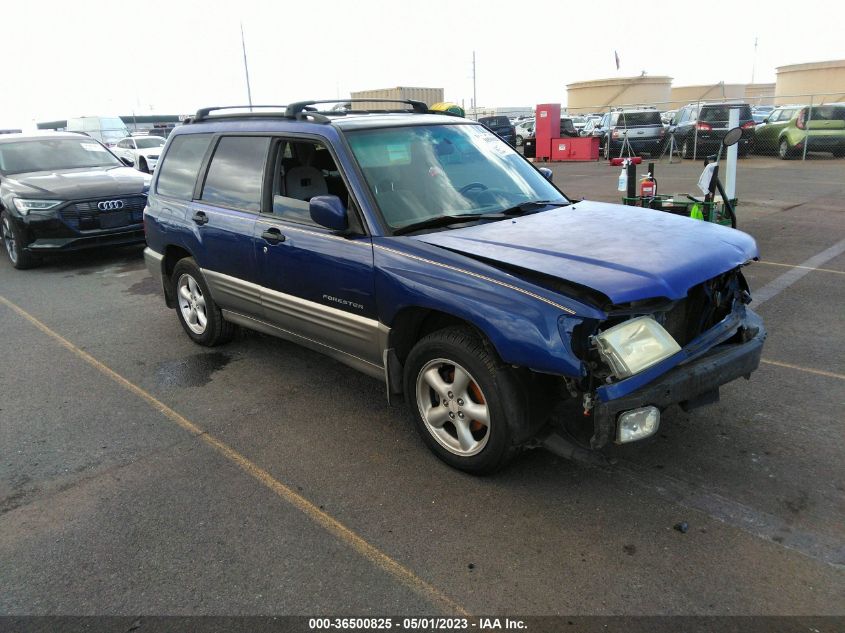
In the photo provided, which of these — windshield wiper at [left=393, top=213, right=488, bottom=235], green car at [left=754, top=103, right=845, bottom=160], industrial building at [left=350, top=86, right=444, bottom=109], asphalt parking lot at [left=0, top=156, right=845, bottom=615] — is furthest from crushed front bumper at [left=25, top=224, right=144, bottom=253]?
industrial building at [left=350, top=86, right=444, bottom=109]

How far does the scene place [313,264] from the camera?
3.98 metres

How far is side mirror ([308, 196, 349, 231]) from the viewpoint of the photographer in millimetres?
3633

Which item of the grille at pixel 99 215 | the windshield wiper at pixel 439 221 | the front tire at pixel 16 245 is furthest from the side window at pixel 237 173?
the front tire at pixel 16 245

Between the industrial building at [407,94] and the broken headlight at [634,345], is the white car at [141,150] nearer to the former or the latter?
the industrial building at [407,94]

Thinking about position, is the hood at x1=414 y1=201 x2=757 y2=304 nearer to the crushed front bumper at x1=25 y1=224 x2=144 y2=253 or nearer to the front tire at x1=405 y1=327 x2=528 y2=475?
the front tire at x1=405 y1=327 x2=528 y2=475

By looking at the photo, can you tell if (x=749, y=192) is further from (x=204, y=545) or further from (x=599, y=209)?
(x=204, y=545)

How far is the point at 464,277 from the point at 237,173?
2.37 metres

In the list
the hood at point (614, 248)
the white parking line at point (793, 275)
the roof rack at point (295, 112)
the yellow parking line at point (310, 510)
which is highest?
the roof rack at point (295, 112)

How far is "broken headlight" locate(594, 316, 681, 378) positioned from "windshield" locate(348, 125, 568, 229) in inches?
55.2

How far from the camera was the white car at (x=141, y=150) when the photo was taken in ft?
67.7

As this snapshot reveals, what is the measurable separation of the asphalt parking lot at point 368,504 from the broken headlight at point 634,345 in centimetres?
76

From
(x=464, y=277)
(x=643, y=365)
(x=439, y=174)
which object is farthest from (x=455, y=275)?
(x=439, y=174)

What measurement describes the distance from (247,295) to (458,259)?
209cm

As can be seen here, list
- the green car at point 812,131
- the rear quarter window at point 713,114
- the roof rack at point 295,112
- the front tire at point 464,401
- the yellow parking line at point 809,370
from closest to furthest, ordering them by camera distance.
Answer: the front tire at point 464,401 < the roof rack at point 295,112 < the yellow parking line at point 809,370 < the green car at point 812,131 < the rear quarter window at point 713,114
